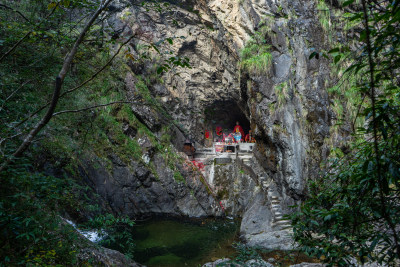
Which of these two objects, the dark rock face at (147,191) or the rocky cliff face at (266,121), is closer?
the rocky cliff face at (266,121)

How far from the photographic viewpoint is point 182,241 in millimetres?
9344

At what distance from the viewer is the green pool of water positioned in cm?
793

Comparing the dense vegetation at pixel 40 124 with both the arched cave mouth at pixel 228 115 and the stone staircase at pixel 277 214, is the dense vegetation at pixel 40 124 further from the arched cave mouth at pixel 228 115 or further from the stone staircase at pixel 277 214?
the arched cave mouth at pixel 228 115

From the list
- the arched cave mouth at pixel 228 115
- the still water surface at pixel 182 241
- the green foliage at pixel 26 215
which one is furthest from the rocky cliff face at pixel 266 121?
the green foliage at pixel 26 215

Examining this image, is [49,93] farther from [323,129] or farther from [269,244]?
[323,129]

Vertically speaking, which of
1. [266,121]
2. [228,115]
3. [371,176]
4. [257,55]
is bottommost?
[371,176]

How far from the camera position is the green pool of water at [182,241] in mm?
7930

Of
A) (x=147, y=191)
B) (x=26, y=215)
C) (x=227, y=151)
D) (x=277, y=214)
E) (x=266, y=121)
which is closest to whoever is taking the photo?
(x=26, y=215)

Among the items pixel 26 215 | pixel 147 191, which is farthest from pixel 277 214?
pixel 26 215

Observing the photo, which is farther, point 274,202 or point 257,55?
point 257,55

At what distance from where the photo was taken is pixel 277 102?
11.0 m

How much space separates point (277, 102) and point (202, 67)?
8.02m

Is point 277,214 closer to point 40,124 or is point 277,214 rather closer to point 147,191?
point 147,191

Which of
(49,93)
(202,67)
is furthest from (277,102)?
(49,93)
